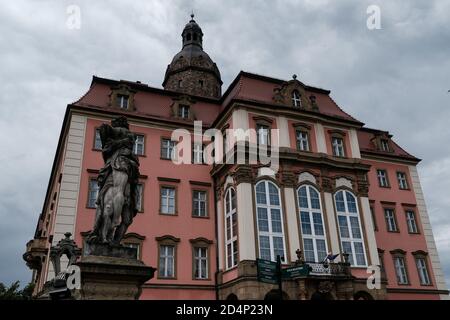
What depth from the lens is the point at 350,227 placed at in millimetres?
24703

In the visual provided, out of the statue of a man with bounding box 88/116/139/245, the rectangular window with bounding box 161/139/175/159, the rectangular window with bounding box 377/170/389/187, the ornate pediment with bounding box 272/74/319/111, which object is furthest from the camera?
the rectangular window with bounding box 377/170/389/187

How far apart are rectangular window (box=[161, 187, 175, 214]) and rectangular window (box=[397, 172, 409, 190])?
18.4 meters

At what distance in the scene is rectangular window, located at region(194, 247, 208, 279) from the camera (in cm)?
2408

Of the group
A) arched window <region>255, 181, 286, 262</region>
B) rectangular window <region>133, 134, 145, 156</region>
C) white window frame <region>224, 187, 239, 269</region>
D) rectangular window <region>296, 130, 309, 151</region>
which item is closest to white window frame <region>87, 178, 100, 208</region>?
rectangular window <region>133, 134, 145, 156</region>

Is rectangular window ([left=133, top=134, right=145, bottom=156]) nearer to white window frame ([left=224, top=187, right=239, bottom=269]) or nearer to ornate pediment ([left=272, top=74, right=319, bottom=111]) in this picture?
white window frame ([left=224, top=187, right=239, bottom=269])

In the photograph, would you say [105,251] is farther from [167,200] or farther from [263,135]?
[263,135]

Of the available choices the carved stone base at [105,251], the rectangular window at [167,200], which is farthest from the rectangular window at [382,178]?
the carved stone base at [105,251]

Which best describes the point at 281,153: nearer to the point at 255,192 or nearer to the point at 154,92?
the point at 255,192

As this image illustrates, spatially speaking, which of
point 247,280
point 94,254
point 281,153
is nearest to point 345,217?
point 281,153

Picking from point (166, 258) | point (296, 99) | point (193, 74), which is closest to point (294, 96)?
point (296, 99)

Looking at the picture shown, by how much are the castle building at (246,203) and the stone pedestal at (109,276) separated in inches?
566

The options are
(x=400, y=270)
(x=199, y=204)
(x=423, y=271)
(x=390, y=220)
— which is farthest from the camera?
(x=390, y=220)

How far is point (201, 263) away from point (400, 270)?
14526mm

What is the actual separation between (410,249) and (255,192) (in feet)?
46.6
